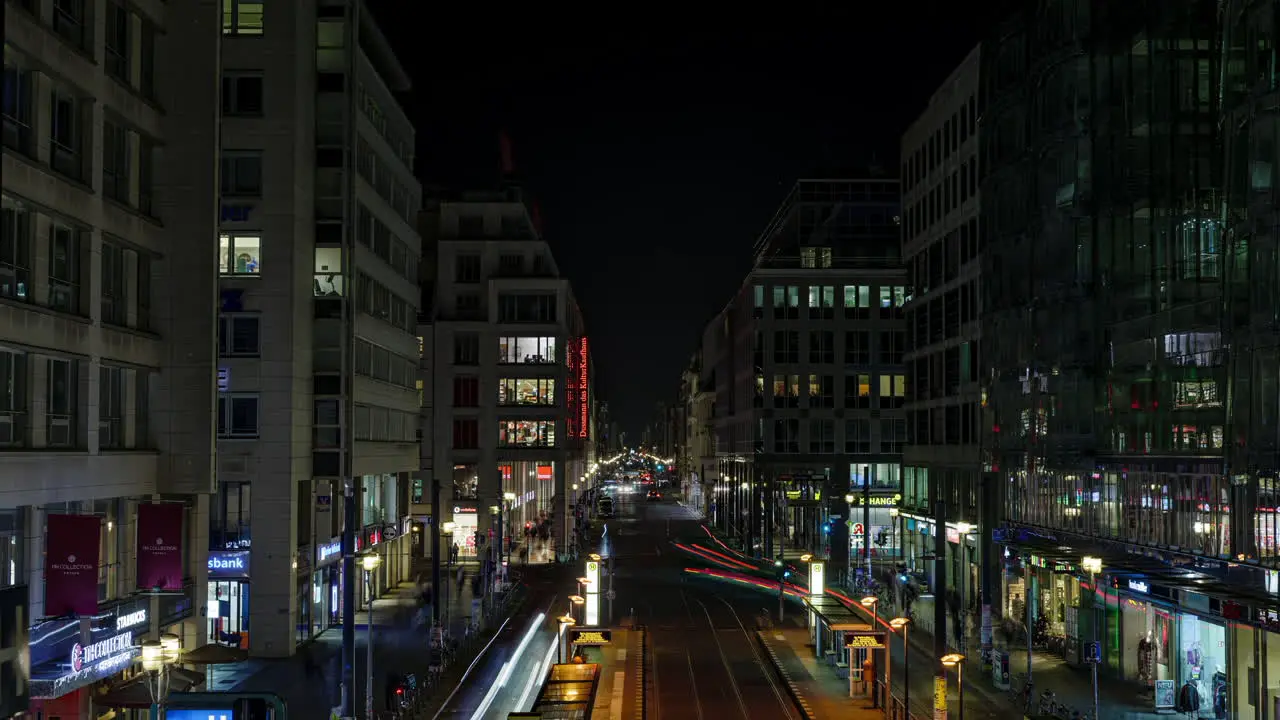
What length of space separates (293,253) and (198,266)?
16417 mm

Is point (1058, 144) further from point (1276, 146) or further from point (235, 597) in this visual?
point (235, 597)

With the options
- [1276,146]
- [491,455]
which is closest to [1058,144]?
[1276,146]

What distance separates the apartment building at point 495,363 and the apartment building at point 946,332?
104 ft

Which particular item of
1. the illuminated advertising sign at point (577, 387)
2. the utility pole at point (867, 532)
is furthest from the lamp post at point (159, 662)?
the illuminated advertising sign at point (577, 387)

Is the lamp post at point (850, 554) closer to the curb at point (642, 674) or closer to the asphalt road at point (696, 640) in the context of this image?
the asphalt road at point (696, 640)

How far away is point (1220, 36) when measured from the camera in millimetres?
42562

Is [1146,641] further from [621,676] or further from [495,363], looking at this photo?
[495,363]

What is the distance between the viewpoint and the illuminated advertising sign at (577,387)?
13088 cm

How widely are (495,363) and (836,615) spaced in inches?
2422

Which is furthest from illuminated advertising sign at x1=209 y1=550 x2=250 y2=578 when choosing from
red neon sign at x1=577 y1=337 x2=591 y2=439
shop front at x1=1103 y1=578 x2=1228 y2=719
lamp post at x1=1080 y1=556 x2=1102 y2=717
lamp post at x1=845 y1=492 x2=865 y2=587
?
red neon sign at x1=577 y1=337 x2=591 y2=439

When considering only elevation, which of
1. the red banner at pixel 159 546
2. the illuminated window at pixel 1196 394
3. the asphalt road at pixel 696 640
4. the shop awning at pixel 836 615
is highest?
the illuminated window at pixel 1196 394

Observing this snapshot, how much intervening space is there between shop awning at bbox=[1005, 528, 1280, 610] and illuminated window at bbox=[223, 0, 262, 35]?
122 ft

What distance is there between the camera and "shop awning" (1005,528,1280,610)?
36.1 meters

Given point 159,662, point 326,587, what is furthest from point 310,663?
point 159,662
